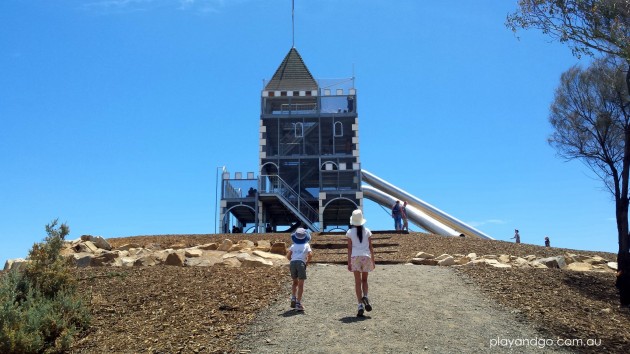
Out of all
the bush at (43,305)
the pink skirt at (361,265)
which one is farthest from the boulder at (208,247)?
the pink skirt at (361,265)

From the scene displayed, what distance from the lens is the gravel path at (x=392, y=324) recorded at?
28.7ft

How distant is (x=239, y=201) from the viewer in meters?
34.8

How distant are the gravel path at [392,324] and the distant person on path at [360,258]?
0.98 feet

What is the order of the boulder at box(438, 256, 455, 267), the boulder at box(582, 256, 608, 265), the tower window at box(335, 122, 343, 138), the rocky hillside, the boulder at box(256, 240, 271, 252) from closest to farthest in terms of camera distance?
the rocky hillside
the boulder at box(438, 256, 455, 267)
the boulder at box(256, 240, 271, 252)
the boulder at box(582, 256, 608, 265)
the tower window at box(335, 122, 343, 138)

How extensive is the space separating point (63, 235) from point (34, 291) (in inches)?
55.0

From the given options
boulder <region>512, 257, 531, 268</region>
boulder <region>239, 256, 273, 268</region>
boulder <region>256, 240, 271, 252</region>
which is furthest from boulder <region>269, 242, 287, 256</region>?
boulder <region>512, 257, 531, 268</region>

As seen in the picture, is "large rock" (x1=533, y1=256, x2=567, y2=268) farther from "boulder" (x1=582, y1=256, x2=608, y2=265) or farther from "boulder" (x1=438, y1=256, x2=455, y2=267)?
"boulder" (x1=438, y1=256, x2=455, y2=267)

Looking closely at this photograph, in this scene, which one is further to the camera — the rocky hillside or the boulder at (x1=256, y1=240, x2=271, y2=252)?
the boulder at (x1=256, y1=240, x2=271, y2=252)

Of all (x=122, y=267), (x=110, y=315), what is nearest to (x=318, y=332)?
(x=110, y=315)

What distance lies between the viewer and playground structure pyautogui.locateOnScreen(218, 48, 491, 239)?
114ft

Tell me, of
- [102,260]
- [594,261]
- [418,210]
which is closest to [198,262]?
[102,260]

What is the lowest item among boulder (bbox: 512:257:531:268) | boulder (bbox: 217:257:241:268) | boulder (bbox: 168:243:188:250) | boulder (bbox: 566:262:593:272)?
boulder (bbox: 566:262:593:272)

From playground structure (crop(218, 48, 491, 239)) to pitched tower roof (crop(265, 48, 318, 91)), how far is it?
0.23 ft

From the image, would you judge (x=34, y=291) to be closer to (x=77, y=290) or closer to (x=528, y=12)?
(x=77, y=290)
